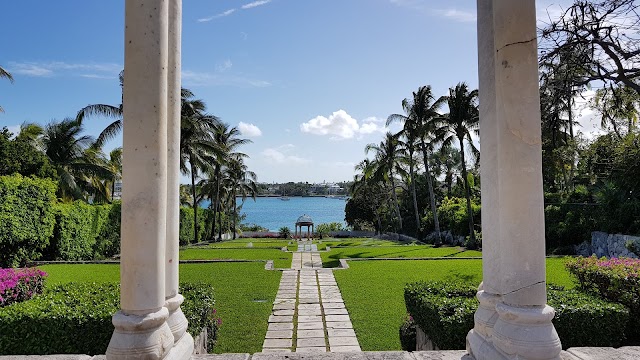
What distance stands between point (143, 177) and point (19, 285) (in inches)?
291

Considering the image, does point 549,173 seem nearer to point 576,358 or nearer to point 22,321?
point 576,358

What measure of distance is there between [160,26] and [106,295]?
15.1ft

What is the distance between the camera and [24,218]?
16281mm

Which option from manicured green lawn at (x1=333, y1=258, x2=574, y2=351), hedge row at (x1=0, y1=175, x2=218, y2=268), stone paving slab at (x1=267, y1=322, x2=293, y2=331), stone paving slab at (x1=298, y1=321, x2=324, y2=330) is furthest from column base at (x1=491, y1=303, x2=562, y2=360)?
hedge row at (x1=0, y1=175, x2=218, y2=268)

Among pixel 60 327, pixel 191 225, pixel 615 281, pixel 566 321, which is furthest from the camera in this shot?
pixel 191 225

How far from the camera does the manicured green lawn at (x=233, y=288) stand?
739cm

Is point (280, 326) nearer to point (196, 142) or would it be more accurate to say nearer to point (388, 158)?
point (196, 142)

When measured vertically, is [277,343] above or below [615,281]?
below

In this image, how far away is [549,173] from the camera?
112 feet

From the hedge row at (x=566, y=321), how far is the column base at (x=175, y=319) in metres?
3.23

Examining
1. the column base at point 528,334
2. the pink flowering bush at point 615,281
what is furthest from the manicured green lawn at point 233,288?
the pink flowering bush at point 615,281

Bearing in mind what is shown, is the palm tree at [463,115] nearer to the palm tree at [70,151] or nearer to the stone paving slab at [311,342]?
the stone paving slab at [311,342]

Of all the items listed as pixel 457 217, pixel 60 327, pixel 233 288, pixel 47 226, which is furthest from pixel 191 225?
pixel 60 327

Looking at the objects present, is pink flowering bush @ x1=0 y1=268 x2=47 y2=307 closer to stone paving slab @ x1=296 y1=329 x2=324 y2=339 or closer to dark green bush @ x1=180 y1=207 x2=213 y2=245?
stone paving slab @ x1=296 y1=329 x2=324 y2=339
